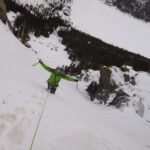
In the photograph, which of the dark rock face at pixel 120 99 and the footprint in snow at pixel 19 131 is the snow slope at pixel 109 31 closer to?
the dark rock face at pixel 120 99

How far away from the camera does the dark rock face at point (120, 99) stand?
5.97 metres

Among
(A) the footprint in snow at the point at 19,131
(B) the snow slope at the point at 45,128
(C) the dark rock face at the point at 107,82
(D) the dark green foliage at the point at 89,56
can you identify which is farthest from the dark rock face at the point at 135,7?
(A) the footprint in snow at the point at 19,131

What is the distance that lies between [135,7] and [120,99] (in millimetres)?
80971

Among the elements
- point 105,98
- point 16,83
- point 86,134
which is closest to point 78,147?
point 86,134

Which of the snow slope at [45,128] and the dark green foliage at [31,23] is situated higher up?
the dark green foliage at [31,23]

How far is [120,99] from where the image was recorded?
6168 mm

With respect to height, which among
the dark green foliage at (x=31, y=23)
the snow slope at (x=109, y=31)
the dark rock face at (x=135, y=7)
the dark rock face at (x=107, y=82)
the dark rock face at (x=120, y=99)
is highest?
the dark rock face at (x=135, y=7)

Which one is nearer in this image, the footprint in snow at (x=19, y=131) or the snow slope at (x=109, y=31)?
the footprint in snow at (x=19, y=131)

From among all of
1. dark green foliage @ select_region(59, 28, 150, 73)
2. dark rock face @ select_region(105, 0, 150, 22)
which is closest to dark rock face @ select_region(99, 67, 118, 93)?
dark green foliage @ select_region(59, 28, 150, 73)

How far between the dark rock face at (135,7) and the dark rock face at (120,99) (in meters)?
66.3

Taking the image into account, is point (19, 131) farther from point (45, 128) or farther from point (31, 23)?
point (31, 23)

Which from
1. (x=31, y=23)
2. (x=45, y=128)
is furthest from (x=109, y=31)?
(x=45, y=128)

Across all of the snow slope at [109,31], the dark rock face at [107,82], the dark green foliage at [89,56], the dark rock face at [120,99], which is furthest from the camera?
the snow slope at [109,31]

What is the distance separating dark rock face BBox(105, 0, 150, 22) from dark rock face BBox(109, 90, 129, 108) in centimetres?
6633
